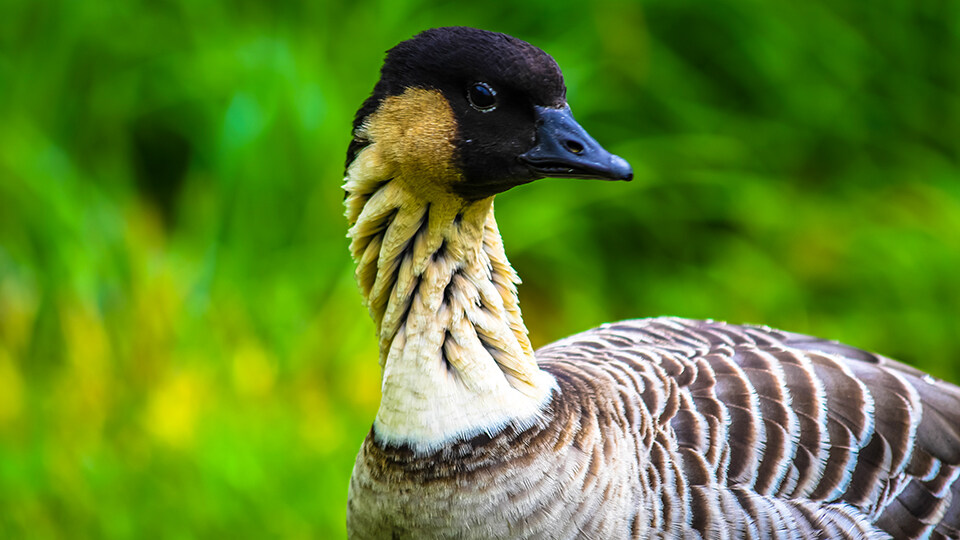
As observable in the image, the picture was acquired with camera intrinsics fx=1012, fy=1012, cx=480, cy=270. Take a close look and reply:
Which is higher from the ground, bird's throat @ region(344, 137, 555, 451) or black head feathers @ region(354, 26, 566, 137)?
black head feathers @ region(354, 26, 566, 137)

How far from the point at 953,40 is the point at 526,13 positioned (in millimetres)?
2251

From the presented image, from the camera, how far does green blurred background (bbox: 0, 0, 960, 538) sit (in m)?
4.78

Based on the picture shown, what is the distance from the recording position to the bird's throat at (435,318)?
8.21 feet

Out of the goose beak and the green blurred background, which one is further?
the green blurred background

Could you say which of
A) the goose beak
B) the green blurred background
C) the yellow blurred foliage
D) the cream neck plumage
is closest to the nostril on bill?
the goose beak

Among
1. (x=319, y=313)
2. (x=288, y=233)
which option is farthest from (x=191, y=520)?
(x=288, y=233)

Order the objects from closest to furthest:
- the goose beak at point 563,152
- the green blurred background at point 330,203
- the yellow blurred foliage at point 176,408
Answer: the goose beak at point 563,152 → the yellow blurred foliage at point 176,408 → the green blurred background at point 330,203

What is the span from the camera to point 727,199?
17.7ft

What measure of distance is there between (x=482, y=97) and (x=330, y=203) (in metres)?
2.94

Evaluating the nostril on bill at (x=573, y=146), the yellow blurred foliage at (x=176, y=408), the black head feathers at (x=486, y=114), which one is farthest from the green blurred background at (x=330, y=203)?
the nostril on bill at (x=573, y=146)

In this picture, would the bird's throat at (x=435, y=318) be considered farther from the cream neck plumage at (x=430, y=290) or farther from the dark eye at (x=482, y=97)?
the dark eye at (x=482, y=97)

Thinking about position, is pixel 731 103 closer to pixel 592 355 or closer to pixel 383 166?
pixel 592 355

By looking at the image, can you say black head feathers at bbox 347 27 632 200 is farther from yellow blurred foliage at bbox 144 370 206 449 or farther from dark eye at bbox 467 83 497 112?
yellow blurred foliage at bbox 144 370 206 449

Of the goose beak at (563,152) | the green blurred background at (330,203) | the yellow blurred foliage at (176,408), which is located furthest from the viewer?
the green blurred background at (330,203)
